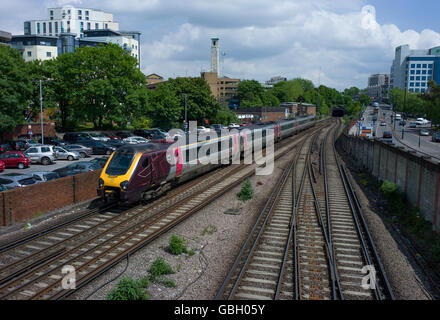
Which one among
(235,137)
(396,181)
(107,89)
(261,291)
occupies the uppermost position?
(107,89)

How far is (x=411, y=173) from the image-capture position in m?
16.6

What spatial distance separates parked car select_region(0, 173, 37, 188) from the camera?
16.5 metres

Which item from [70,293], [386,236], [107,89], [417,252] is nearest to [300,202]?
[386,236]

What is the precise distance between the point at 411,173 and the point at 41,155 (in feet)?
87.7

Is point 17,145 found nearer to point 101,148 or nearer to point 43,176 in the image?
point 101,148

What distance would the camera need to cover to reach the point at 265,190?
2056 centimetres

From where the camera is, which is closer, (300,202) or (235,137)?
(300,202)

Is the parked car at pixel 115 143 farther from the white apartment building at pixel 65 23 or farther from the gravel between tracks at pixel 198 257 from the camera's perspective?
the white apartment building at pixel 65 23

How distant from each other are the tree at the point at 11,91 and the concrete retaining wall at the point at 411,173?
3311 cm

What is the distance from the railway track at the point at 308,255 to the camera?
918 centimetres

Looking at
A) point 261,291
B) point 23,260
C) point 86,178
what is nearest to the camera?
point 261,291

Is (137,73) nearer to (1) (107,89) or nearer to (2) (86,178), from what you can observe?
(1) (107,89)

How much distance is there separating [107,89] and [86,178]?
28.9m

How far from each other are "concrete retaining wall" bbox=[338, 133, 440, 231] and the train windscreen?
473 inches
